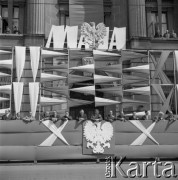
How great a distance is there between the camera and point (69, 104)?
2097 centimetres

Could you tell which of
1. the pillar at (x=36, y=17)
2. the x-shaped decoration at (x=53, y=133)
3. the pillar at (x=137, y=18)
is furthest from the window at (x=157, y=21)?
the x-shaped decoration at (x=53, y=133)

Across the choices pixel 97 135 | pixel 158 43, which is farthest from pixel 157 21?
pixel 97 135

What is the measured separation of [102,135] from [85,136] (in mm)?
894

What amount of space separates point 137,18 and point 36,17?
8448mm

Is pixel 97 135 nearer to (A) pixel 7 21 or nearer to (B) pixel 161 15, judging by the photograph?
(A) pixel 7 21

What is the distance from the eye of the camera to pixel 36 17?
91.2 feet

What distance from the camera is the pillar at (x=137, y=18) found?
93.0 feet

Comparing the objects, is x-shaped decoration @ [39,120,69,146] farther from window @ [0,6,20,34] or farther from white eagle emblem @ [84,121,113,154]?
window @ [0,6,20,34]

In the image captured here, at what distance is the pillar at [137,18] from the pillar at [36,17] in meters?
7.41

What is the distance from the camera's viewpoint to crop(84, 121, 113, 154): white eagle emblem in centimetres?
1759

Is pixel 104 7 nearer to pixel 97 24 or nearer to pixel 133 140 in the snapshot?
pixel 97 24

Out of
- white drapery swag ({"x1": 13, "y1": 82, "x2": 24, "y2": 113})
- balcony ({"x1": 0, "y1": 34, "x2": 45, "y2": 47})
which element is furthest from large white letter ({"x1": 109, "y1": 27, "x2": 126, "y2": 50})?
white drapery swag ({"x1": 13, "y1": 82, "x2": 24, "y2": 113})

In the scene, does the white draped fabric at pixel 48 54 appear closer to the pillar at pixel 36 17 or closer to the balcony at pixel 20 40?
the balcony at pixel 20 40

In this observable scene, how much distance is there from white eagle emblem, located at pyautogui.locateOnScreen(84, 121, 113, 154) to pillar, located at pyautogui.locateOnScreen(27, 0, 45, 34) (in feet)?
41.3
